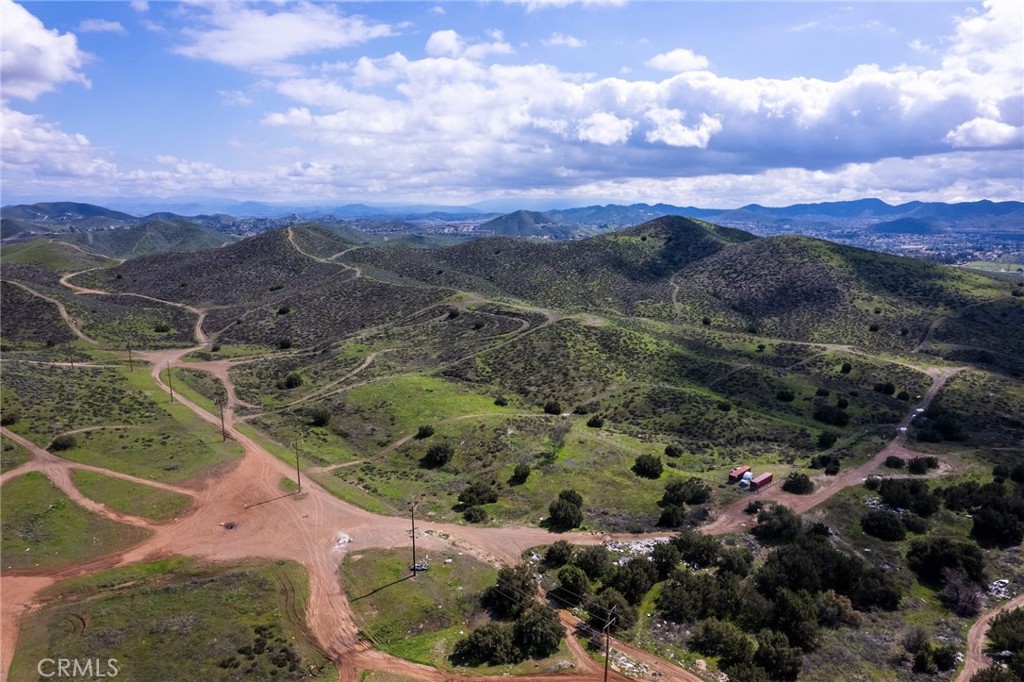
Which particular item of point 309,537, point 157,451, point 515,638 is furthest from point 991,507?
point 157,451

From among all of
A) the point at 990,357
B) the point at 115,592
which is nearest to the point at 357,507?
the point at 115,592

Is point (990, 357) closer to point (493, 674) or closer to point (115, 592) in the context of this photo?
point (493, 674)

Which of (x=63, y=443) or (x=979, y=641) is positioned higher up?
(x=63, y=443)

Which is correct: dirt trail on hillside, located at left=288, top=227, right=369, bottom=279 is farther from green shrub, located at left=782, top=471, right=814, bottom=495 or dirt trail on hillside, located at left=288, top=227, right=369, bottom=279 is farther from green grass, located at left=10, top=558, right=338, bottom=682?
green shrub, located at left=782, top=471, right=814, bottom=495

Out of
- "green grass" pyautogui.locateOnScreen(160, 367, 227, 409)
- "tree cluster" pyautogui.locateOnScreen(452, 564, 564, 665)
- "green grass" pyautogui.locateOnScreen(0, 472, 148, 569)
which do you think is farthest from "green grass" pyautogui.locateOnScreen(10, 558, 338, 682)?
"green grass" pyautogui.locateOnScreen(160, 367, 227, 409)

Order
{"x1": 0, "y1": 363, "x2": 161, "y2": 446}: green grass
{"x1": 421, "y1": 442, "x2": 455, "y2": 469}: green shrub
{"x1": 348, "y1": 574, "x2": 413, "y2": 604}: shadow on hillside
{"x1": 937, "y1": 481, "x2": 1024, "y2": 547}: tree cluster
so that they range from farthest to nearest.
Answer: {"x1": 421, "y1": 442, "x2": 455, "y2": 469}: green shrub < {"x1": 0, "y1": 363, "x2": 161, "y2": 446}: green grass < {"x1": 937, "y1": 481, "x2": 1024, "y2": 547}: tree cluster < {"x1": 348, "y1": 574, "x2": 413, "y2": 604}: shadow on hillside

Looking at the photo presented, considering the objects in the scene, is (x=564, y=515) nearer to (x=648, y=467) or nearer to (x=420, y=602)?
(x=648, y=467)
